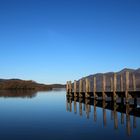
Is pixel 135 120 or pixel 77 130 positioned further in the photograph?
pixel 135 120

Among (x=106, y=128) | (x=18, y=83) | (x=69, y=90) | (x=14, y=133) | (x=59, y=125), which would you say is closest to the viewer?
(x=14, y=133)

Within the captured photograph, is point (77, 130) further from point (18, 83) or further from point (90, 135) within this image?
point (18, 83)

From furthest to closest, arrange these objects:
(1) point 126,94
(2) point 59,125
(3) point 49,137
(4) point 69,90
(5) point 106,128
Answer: (4) point 69,90 < (1) point 126,94 < (2) point 59,125 < (5) point 106,128 < (3) point 49,137

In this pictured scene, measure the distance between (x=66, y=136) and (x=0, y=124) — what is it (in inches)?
291

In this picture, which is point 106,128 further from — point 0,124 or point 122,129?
point 0,124

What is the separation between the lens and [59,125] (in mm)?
20469

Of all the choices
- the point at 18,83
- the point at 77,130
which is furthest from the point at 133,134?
the point at 18,83

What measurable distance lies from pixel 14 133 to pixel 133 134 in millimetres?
7420

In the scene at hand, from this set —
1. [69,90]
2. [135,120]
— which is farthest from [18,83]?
[135,120]

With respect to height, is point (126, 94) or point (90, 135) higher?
point (126, 94)

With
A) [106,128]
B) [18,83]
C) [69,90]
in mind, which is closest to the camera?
[106,128]

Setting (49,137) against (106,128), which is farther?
(106,128)

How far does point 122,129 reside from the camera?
1823cm

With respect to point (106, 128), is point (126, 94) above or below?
above
